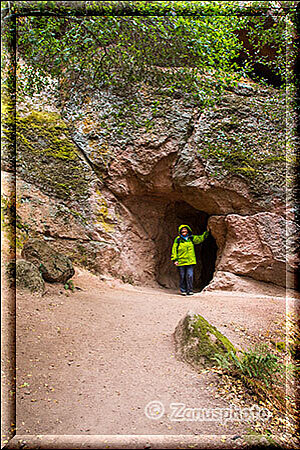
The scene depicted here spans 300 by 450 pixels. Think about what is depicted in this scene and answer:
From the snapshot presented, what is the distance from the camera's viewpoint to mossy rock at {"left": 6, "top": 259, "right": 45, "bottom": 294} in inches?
113

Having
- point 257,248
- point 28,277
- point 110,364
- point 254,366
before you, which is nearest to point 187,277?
point 257,248

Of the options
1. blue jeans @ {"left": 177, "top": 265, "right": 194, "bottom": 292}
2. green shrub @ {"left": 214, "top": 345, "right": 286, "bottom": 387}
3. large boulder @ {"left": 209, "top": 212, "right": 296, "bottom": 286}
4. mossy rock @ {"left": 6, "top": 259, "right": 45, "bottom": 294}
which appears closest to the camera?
green shrub @ {"left": 214, "top": 345, "right": 286, "bottom": 387}

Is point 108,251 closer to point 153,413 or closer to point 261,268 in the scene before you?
point 261,268

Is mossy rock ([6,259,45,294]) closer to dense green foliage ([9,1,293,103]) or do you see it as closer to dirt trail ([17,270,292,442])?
dirt trail ([17,270,292,442])

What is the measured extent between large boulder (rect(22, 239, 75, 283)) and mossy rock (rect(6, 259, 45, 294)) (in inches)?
6.2

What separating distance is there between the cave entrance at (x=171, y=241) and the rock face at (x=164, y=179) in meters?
0.21

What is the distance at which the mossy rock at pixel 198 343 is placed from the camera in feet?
6.84

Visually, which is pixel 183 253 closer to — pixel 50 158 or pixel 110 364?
pixel 50 158

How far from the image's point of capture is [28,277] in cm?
295

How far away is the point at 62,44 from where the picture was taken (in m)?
2.48

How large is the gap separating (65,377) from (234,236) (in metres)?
3.77

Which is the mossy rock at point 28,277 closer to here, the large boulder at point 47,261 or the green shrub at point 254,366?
the large boulder at point 47,261

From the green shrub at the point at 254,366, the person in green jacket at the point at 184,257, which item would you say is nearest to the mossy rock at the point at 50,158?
the person in green jacket at the point at 184,257

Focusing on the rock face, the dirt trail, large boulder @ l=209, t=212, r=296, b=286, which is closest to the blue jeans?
the rock face
